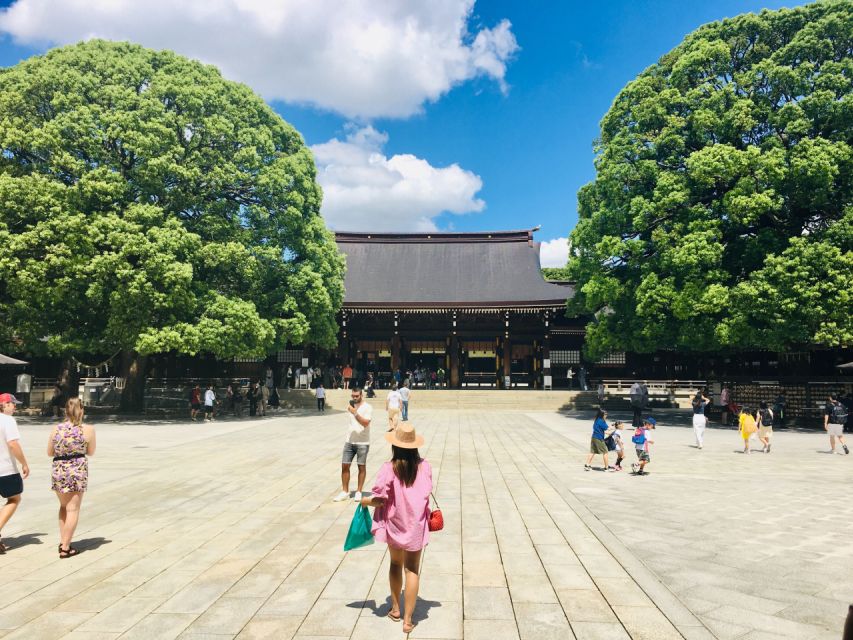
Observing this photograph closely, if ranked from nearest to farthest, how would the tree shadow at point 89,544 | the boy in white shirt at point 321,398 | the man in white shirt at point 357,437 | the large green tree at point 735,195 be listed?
1. the tree shadow at point 89,544
2. the man in white shirt at point 357,437
3. the large green tree at point 735,195
4. the boy in white shirt at point 321,398

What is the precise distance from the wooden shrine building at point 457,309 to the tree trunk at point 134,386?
1099 cm

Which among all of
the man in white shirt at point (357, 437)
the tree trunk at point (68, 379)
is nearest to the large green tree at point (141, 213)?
the tree trunk at point (68, 379)

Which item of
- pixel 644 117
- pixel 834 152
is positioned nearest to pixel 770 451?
pixel 834 152

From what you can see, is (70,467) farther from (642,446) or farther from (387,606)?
(642,446)

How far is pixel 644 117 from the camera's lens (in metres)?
21.4

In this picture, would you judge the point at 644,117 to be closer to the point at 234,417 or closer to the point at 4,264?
the point at 234,417

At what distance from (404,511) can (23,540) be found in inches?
199

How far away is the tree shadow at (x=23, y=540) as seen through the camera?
5.94 metres

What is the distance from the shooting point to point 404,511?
402 centimetres

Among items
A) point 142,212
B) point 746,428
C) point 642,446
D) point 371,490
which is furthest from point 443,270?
point 371,490

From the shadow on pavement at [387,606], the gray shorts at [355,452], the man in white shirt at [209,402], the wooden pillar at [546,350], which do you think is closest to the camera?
the shadow on pavement at [387,606]

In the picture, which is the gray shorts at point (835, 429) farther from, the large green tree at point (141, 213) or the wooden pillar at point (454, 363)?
the wooden pillar at point (454, 363)

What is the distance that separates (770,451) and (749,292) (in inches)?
250

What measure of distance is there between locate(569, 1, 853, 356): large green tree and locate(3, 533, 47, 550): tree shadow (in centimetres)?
1875
